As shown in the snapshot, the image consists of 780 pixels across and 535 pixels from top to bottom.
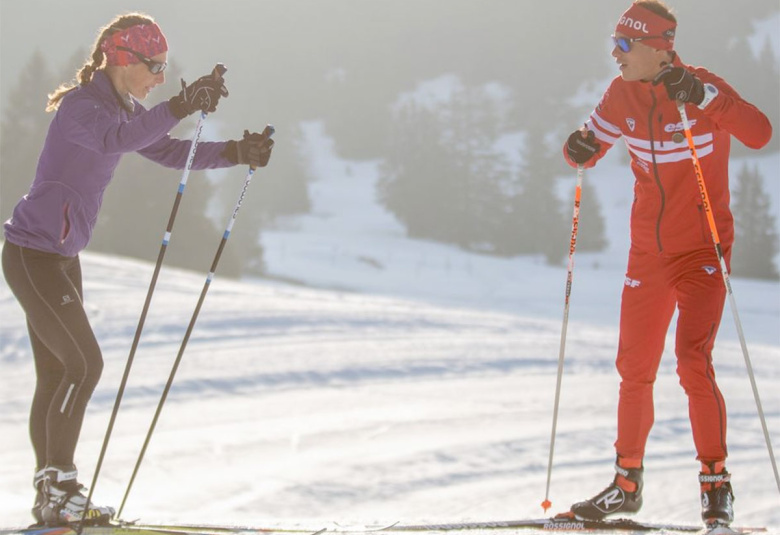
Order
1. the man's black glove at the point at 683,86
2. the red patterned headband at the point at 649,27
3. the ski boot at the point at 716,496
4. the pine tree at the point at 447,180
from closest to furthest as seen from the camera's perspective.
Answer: the man's black glove at the point at 683,86 < the ski boot at the point at 716,496 < the red patterned headband at the point at 649,27 < the pine tree at the point at 447,180

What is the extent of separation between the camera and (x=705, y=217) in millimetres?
3516

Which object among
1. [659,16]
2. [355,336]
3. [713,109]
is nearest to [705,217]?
[713,109]

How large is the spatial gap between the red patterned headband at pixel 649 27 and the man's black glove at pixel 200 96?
1.60 meters

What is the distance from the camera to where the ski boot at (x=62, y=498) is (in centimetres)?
353

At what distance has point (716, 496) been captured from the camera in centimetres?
338

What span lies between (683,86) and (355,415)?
16.9 feet

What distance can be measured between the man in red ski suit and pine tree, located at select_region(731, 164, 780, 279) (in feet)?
117

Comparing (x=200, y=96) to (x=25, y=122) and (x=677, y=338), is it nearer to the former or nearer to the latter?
(x=677, y=338)

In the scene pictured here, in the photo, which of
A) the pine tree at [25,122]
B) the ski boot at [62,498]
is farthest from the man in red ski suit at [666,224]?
the pine tree at [25,122]

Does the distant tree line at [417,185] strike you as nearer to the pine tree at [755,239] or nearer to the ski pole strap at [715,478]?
the pine tree at [755,239]

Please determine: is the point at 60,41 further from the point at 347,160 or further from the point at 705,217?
the point at 705,217

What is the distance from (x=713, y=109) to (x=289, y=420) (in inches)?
202

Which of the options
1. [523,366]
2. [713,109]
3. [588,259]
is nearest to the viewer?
[713,109]

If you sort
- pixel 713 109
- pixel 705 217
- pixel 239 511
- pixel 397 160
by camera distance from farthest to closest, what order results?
pixel 397 160
pixel 239 511
pixel 705 217
pixel 713 109
